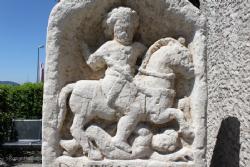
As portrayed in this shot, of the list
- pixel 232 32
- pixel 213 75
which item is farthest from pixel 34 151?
pixel 232 32

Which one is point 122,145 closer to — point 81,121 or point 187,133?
point 81,121

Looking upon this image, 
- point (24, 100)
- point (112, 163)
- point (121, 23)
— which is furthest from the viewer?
point (24, 100)

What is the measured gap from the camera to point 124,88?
277cm

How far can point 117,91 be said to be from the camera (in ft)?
9.05

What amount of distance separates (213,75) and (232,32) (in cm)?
69

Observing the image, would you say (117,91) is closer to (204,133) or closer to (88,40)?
(88,40)

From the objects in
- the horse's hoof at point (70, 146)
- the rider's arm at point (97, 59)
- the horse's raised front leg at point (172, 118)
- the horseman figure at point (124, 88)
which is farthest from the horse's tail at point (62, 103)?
the horse's raised front leg at point (172, 118)

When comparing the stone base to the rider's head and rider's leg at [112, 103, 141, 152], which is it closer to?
rider's leg at [112, 103, 141, 152]

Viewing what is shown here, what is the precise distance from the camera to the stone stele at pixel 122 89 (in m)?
2.75

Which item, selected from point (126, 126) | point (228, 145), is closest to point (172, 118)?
point (126, 126)

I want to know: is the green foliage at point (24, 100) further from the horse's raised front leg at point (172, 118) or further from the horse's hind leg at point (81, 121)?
the horse's raised front leg at point (172, 118)

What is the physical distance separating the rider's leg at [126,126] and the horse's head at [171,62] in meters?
0.29

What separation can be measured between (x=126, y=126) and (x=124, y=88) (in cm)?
26

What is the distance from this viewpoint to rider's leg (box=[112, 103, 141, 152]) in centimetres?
274
